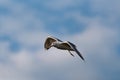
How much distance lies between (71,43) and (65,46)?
0.69m

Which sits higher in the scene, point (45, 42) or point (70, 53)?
point (45, 42)

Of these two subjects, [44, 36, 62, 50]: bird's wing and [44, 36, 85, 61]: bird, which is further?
[44, 36, 62, 50]: bird's wing

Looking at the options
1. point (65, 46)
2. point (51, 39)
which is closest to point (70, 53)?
point (65, 46)

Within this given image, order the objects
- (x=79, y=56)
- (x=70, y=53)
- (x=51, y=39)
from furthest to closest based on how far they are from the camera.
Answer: (x=51, y=39) → (x=70, y=53) → (x=79, y=56)

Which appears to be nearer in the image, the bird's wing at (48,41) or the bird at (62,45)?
the bird at (62,45)

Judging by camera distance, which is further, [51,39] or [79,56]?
[51,39]

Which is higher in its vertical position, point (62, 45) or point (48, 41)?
point (48, 41)

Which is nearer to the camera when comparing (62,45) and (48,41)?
(62,45)

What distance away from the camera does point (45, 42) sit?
5003 centimetres

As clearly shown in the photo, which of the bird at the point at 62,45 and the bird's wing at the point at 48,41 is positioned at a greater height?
the bird's wing at the point at 48,41

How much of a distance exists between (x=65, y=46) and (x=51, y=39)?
3401 mm

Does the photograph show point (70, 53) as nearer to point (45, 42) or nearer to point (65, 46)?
point (65, 46)

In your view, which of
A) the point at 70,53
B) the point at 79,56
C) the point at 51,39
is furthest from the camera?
the point at 51,39

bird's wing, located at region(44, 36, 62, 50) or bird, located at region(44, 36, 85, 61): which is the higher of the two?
bird's wing, located at region(44, 36, 62, 50)
